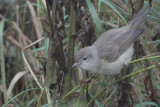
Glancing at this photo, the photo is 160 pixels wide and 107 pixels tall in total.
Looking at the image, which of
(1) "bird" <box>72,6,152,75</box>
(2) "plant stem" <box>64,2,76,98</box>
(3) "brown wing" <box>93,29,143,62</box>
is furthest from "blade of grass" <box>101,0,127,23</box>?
(2) "plant stem" <box>64,2,76,98</box>

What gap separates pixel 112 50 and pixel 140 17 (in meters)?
0.47

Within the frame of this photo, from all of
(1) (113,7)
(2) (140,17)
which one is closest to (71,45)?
(1) (113,7)

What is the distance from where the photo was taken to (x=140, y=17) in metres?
2.35

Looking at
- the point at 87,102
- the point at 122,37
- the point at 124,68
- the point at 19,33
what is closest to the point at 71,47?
the point at 87,102

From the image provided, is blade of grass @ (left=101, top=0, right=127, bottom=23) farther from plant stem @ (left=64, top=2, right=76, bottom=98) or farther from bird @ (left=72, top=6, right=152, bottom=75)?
plant stem @ (left=64, top=2, right=76, bottom=98)

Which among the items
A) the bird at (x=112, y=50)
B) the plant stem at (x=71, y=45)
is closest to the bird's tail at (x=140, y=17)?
the bird at (x=112, y=50)

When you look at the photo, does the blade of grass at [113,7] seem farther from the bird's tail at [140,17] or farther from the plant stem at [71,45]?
the plant stem at [71,45]

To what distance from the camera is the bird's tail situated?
2207mm

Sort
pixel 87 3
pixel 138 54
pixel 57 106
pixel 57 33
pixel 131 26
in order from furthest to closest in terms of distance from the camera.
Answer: pixel 131 26 → pixel 138 54 → pixel 87 3 → pixel 57 33 → pixel 57 106

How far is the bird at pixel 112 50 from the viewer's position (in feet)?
7.48

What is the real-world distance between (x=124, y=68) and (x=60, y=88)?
71 cm

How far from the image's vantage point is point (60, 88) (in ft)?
6.44

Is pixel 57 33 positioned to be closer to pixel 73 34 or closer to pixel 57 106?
pixel 73 34

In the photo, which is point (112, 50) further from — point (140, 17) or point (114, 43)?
point (140, 17)
